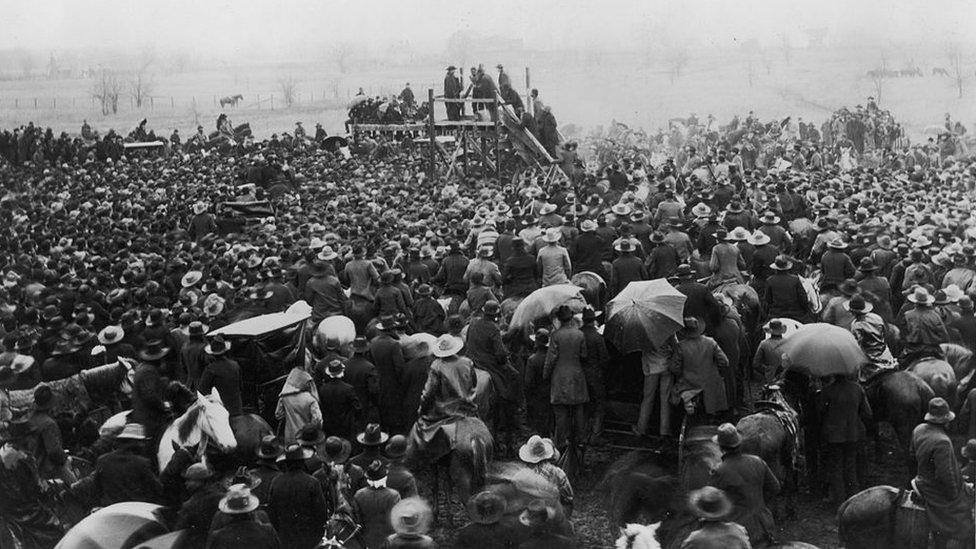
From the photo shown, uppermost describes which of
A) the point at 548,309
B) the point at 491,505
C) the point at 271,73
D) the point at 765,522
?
the point at 271,73

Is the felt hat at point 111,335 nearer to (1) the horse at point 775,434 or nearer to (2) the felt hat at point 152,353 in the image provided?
(2) the felt hat at point 152,353

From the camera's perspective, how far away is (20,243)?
15664 mm

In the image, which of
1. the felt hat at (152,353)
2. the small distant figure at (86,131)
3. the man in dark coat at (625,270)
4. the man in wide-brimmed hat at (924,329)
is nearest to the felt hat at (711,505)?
the man in wide-brimmed hat at (924,329)

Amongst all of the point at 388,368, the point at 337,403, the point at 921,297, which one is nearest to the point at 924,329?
the point at 921,297

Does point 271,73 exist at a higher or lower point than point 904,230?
higher

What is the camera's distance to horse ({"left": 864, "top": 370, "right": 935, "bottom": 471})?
8789 mm

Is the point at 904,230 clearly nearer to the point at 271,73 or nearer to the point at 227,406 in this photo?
the point at 227,406

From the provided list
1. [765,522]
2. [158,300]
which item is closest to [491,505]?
[765,522]

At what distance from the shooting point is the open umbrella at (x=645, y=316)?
8867mm

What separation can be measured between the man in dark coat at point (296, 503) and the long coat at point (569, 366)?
9.94 ft

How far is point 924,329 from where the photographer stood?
31.4 feet

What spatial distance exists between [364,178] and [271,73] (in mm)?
7112

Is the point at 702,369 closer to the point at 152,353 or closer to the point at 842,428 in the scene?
the point at 842,428

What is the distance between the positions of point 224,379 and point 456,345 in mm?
2255
